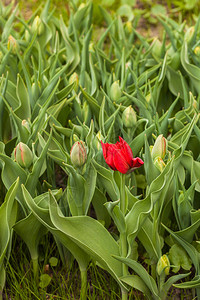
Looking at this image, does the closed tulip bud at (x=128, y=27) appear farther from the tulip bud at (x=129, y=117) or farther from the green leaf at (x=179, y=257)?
the green leaf at (x=179, y=257)

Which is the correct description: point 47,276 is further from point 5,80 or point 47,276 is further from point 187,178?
point 5,80

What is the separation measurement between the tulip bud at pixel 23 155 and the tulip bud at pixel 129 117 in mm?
366

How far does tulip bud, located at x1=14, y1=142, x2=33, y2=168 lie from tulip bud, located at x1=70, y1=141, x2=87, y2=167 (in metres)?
0.18

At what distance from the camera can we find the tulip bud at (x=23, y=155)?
142cm

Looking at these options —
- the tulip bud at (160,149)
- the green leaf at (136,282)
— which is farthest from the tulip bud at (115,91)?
the green leaf at (136,282)

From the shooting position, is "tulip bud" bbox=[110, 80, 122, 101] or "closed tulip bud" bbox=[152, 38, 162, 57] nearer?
"tulip bud" bbox=[110, 80, 122, 101]

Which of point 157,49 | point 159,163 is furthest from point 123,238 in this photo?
point 157,49

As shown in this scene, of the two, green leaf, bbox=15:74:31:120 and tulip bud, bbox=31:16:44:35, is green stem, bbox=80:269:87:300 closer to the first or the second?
green leaf, bbox=15:74:31:120

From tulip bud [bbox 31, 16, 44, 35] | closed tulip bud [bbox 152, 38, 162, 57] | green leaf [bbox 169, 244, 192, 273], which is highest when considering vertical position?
tulip bud [bbox 31, 16, 44, 35]

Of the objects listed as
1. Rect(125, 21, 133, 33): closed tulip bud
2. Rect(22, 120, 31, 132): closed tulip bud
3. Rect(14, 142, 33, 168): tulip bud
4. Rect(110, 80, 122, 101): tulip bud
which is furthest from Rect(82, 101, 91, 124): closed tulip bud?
Rect(125, 21, 133, 33): closed tulip bud

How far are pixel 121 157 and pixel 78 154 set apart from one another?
0.18 metres

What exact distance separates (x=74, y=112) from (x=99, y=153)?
490 mm

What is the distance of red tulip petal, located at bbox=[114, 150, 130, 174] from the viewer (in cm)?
114

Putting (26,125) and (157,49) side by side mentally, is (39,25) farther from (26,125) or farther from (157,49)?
(26,125)
